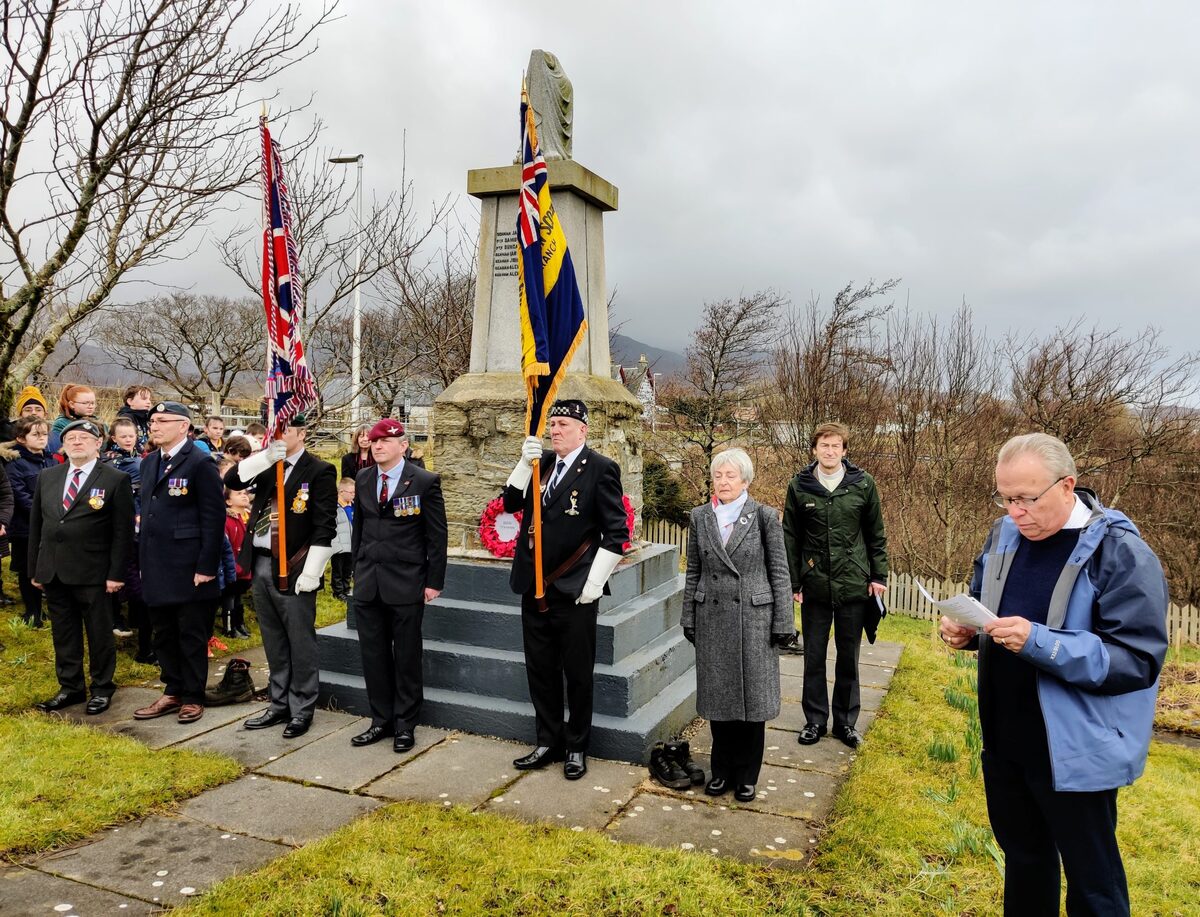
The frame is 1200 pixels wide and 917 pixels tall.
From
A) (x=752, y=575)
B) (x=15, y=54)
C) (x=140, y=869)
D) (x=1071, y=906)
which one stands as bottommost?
(x=140, y=869)

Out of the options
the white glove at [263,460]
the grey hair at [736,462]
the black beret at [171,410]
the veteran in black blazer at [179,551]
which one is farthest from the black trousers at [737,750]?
the black beret at [171,410]

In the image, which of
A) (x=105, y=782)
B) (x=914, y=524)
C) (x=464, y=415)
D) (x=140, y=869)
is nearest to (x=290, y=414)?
(x=464, y=415)

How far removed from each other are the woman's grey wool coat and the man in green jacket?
0.87 meters

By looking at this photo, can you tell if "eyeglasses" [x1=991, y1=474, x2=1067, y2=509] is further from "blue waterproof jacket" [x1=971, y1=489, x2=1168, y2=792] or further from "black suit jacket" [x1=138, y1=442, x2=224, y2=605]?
"black suit jacket" [x1=138, y1=442, x2=224, y2=605]

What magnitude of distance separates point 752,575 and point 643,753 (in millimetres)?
1293

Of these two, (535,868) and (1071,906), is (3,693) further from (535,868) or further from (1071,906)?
(1071,906)

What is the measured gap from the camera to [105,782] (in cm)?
416

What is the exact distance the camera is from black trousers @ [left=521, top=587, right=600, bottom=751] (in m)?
4.56

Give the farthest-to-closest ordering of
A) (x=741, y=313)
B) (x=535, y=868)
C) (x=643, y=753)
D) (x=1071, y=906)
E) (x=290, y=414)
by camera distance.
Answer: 1. (x=741, y=313)
2. (x=290, y=414)
3. (x=643, y=753)
4. (x=535, y=868)
5. (x=1071, y=906)

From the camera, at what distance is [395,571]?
489cm

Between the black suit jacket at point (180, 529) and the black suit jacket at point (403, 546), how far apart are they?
115 cm

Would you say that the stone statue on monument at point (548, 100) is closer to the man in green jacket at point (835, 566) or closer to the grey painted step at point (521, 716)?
the man in green jacket at point (835, 566)

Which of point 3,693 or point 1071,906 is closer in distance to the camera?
point 1071,906

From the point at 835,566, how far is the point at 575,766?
6.61 ft
